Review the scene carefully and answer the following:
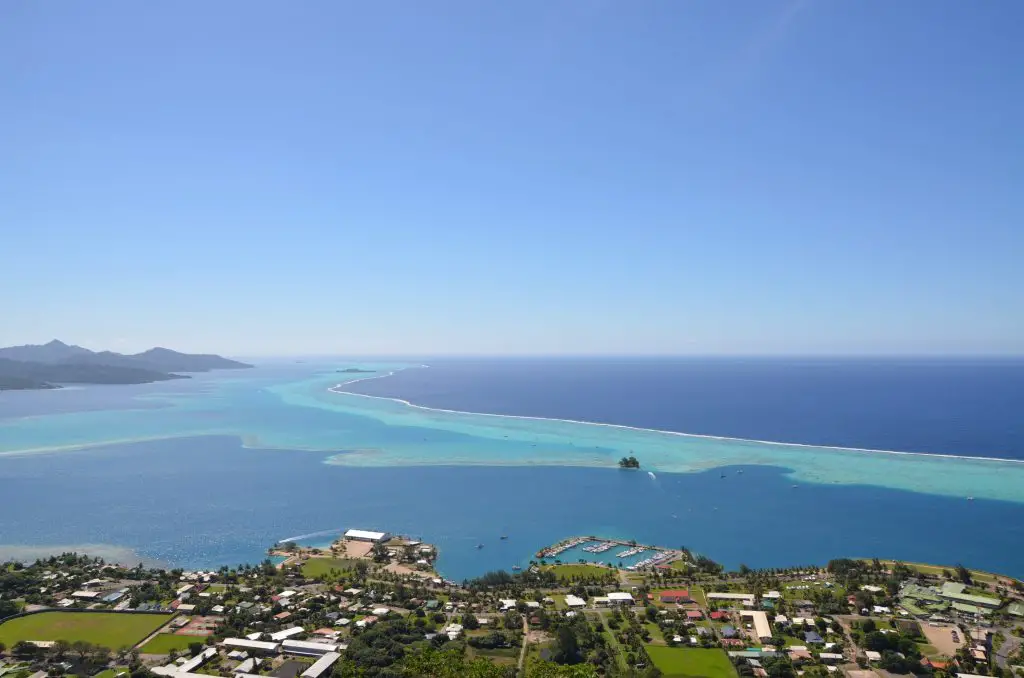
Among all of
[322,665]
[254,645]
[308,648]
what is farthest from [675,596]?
[254,645]

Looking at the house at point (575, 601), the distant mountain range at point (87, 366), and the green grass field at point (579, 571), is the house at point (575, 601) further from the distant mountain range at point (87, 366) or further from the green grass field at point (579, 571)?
the distant mountain range at point (87, 366)

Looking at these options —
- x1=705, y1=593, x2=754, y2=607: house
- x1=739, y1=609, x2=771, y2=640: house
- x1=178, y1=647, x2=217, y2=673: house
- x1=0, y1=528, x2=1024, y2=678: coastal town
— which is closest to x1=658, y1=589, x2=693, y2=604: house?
x1=0, y1=528, x2=1024, y2=678: coastal town

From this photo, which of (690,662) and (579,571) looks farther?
(579,571)

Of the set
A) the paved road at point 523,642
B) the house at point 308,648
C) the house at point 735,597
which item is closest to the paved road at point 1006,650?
the house at point 735,597

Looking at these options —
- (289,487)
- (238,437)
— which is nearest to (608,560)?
(289,487)

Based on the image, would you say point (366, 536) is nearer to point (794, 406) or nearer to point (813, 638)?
point (813, 638)

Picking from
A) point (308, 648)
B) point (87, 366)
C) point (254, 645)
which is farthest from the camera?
point (87, 366)

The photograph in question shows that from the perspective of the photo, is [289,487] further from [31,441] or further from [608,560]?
[31,441]
